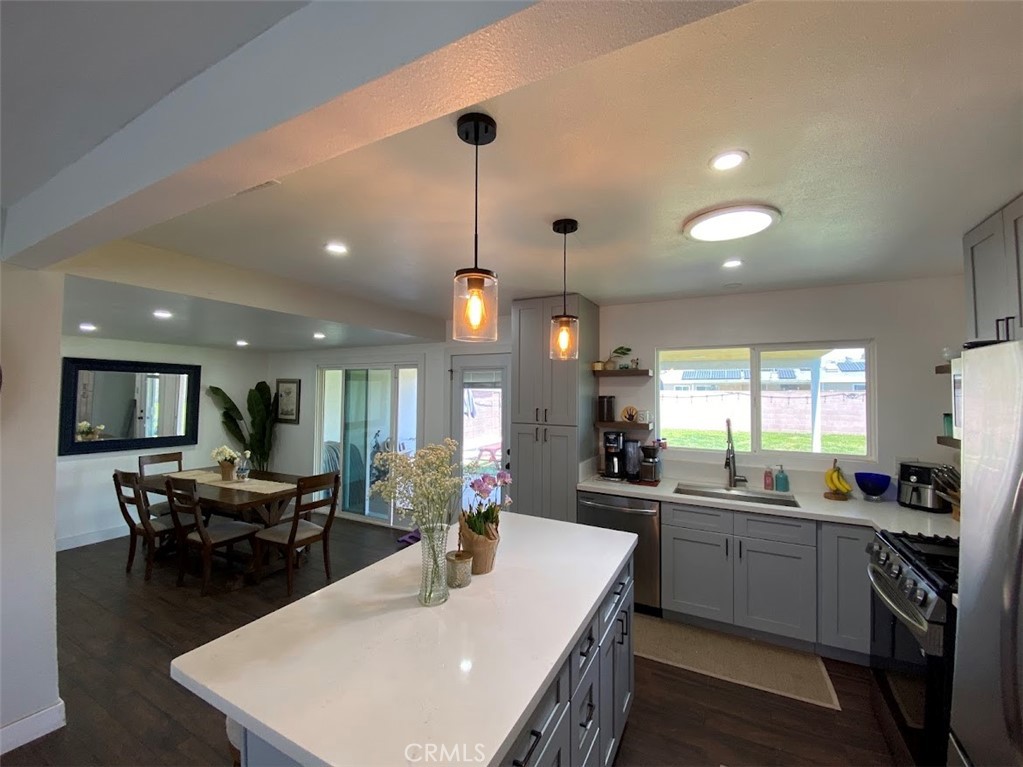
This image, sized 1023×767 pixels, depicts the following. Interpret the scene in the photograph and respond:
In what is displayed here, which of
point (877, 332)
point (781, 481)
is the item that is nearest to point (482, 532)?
point (781, 481)

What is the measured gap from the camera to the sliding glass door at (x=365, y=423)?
16.1 feet

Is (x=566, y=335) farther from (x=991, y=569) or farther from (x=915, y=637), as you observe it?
(x=915, y=637)

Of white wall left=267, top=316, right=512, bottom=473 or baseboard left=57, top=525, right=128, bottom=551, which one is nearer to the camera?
baseboard left=57, top=525, right=128, bottom=551

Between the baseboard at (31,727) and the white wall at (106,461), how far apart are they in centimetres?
267

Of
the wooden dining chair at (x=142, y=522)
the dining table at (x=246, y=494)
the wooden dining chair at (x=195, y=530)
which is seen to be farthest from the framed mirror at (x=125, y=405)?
the wooden dining chair at (x=195, y=530)

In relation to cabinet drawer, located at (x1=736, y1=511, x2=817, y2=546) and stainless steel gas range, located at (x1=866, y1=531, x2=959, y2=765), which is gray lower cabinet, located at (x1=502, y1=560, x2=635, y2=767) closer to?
stainless steel gas range, located at (x1=866, y1=531, x2=959, y2=765)

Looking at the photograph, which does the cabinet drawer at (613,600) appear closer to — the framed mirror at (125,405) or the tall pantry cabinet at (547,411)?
the tall pantry cabinet at (547,411)

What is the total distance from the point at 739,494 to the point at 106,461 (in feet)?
20.6

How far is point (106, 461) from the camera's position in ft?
14.6

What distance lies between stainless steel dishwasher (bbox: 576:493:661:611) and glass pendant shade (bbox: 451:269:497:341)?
6.78ft

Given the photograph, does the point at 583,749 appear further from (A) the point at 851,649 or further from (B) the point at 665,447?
(B) the point at 665,447

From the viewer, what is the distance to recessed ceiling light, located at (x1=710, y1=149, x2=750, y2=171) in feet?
4.43

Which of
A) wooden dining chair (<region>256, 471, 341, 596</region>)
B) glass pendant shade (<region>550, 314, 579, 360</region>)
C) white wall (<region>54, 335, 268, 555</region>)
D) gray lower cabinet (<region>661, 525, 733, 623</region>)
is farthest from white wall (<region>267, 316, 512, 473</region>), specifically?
gray lower cabinet (<region>661, 525, 733, 623</region>)

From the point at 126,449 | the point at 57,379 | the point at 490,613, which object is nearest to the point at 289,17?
the point at 490,613
